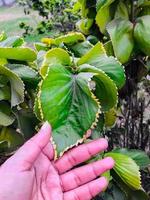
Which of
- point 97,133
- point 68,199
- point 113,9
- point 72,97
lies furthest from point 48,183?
point 113,9

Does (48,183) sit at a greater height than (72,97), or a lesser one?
lesser

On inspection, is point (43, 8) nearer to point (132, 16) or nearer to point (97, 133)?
point (132, 16)

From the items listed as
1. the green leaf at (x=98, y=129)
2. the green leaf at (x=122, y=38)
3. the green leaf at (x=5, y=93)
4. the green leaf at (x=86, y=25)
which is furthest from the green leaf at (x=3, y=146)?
the green leaf at (x=86, y=25)

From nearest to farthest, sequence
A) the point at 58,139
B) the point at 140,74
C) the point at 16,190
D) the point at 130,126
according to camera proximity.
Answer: the point at 58,139 → the point at 16,190 → the point at 140,74 → the point at 130,126

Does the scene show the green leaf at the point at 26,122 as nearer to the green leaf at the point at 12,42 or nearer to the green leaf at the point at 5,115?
the green leaf at the point at 5,115

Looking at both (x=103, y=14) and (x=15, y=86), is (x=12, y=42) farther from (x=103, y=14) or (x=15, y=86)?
(x=103, y=14)

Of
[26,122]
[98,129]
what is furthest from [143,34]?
[26,122]

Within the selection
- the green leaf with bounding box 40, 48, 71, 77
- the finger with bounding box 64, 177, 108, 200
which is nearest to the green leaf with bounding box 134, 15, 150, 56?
the green leaf with bounding box 40, 48, 71, 77
